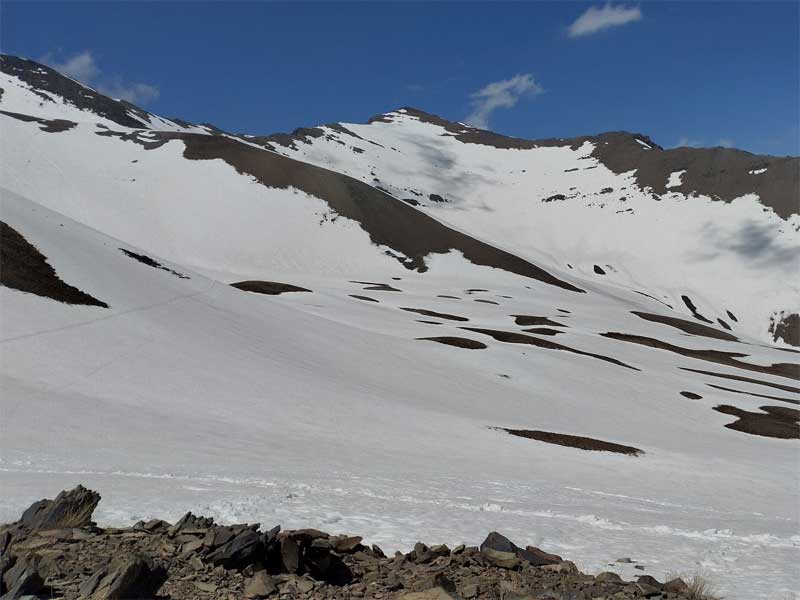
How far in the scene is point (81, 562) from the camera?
273 inches

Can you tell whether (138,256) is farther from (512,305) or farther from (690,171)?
(690,171)

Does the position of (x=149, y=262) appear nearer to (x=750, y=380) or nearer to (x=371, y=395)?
(x=371, y=395)

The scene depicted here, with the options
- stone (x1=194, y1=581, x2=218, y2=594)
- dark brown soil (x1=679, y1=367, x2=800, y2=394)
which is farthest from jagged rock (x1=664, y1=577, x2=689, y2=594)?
dark brown soil (x1=679, y1=367, x2=800, y2=394)

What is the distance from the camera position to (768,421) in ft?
133

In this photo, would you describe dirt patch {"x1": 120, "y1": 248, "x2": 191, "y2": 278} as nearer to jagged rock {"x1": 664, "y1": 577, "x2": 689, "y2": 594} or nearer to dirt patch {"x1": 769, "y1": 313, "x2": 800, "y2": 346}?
jagged rock {"x1": 664, "y1": 577, "x2": 689, "y2": 594}

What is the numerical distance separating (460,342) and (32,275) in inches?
1256

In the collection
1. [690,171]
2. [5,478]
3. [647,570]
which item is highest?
[690,171]

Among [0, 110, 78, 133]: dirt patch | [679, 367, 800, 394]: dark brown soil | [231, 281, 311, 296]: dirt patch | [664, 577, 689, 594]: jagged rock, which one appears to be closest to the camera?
[664, 577, 689, 594]: jagged rock

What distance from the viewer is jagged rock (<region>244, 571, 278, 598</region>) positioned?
21.4 feet

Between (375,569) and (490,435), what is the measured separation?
19.6 meters

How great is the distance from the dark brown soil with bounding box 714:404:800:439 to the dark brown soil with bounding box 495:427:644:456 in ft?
48.7

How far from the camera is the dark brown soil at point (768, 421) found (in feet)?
124

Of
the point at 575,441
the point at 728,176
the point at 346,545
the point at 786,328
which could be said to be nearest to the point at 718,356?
the point at 575,441

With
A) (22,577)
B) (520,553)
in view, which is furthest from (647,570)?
(22,577)
